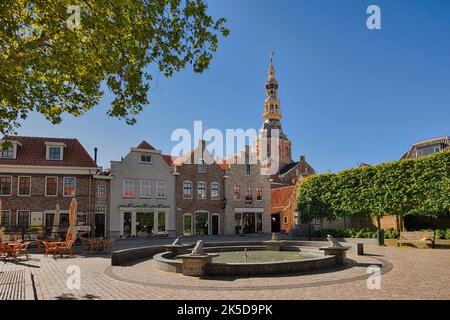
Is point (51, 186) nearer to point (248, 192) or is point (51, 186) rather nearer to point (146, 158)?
point (146, 158)

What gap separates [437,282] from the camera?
10219mm

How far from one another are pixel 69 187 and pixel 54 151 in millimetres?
3467

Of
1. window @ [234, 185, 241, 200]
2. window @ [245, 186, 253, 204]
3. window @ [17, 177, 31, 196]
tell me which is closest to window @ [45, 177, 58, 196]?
window @ [17, 177, 31, 196]

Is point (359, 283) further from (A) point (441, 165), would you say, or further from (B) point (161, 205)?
(B) point (161, 205)

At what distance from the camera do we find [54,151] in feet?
106

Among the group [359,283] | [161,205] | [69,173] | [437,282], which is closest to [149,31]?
[359,283]

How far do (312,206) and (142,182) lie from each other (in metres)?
16.1

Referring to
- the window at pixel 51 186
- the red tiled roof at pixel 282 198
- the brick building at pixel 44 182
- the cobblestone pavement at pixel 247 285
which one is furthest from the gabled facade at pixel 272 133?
the cobblestone pavement at pixel 247 285

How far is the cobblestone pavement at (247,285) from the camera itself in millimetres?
8703

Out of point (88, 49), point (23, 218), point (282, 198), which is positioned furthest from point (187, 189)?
point (88, 49)

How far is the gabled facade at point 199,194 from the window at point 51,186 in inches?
443

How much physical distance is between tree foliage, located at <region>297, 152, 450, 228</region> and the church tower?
53456mm

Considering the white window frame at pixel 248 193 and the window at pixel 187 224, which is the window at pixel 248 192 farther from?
the window at pixel 187 224

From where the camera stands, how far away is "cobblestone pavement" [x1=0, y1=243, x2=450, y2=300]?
8.70 m
